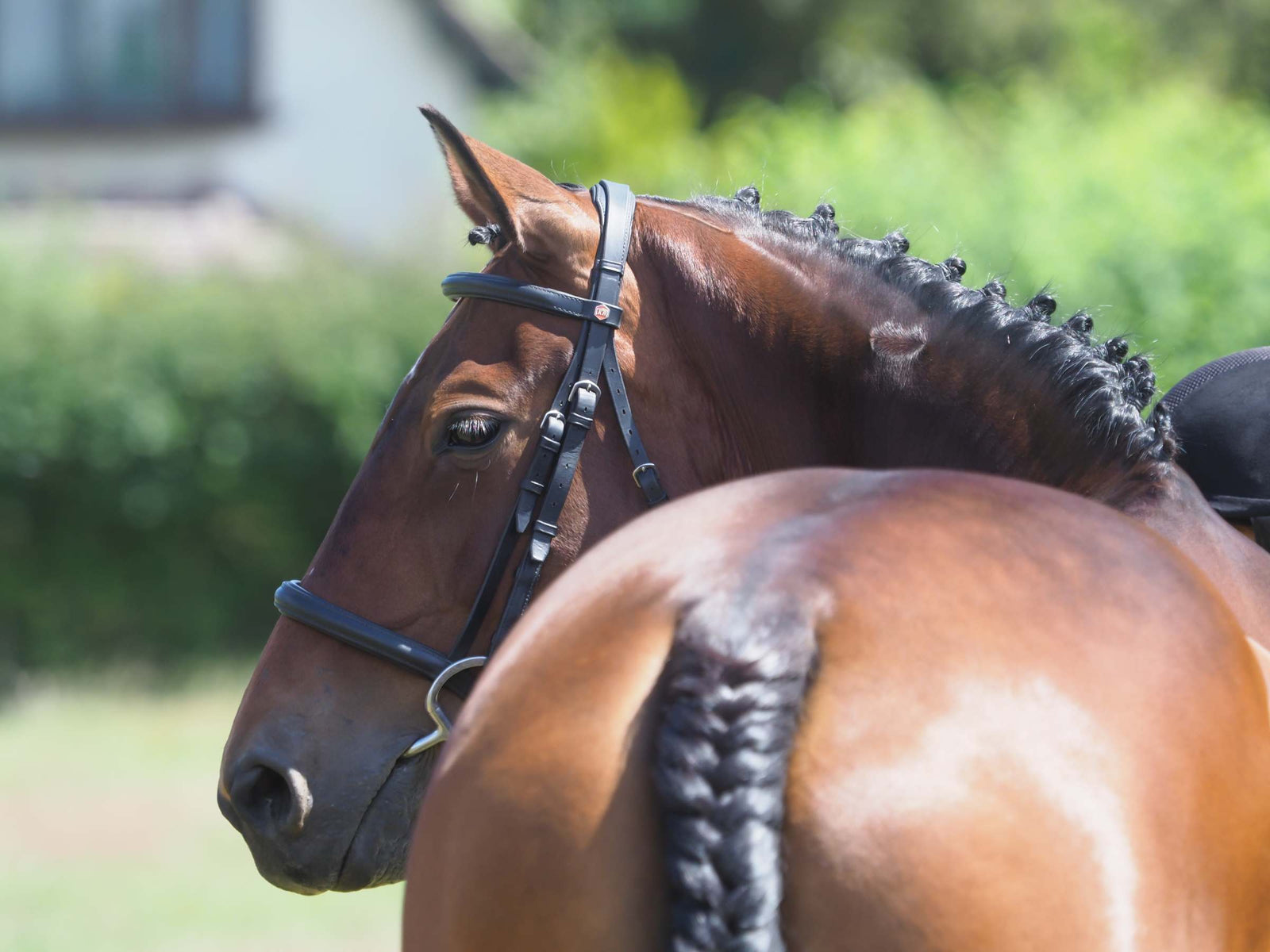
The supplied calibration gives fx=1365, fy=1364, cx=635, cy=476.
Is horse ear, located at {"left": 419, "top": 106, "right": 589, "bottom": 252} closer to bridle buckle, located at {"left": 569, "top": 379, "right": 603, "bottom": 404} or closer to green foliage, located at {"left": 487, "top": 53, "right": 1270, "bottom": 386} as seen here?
bridle buckle, located at {"left": 569, "top": 379, "right": 603, "bottom": 404}

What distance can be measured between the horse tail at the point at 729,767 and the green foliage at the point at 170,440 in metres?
9.08

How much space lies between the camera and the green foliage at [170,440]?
1024 centimetres

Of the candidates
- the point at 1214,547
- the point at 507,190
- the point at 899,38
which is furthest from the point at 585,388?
the point at 899,38

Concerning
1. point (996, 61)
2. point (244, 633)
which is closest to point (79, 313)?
point (244, 633)

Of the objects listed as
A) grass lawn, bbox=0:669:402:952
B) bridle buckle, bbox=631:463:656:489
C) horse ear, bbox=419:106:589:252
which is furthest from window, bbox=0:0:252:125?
A: bridle buckle, bbox=631:463:656:489

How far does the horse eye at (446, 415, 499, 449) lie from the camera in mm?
2238

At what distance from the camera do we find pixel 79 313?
34.2 feet

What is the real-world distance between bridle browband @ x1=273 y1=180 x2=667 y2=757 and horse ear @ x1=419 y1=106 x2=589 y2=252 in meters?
0.11

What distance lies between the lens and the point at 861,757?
1.20m

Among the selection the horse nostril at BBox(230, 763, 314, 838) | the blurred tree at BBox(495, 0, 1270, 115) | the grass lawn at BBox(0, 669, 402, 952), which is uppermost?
the blurred tree at BBox(495, 0, 1270, 115)

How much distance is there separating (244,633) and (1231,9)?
21169 millimetres

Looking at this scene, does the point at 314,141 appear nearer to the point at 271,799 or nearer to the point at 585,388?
the point at 585,388

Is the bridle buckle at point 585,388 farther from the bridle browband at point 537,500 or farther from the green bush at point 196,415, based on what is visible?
the green bush at point 196,415

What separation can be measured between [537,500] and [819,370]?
578mm
